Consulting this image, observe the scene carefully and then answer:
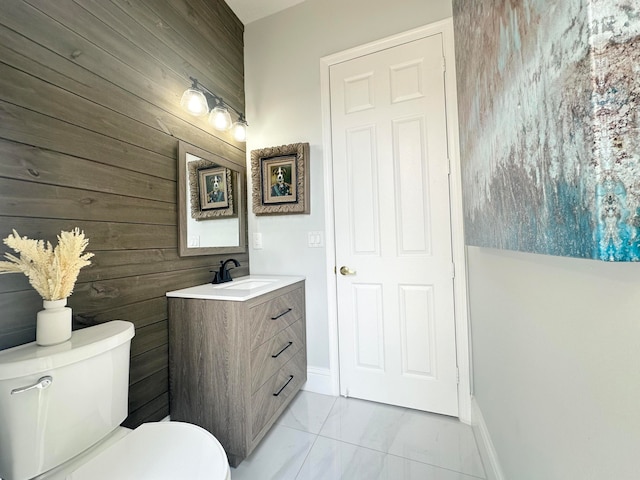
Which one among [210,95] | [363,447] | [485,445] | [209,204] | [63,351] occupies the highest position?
[210,95]

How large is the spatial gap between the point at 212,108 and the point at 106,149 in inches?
32.7

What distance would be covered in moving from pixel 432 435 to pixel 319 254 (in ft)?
4.13

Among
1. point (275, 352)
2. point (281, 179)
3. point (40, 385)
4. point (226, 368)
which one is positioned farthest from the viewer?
point (281, 179)

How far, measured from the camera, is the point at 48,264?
0.84 m

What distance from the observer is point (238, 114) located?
81.6 inches

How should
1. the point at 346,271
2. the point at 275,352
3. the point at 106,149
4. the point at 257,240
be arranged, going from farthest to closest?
the point at 257,240
the point at 346,271
the point at 275,352
the point at 106,149

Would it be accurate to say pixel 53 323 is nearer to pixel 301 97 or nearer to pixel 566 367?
pixel 566 367

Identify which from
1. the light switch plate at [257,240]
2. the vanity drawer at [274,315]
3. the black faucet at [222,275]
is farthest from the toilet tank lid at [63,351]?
the light switch plate at [257,240]

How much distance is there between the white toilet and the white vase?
0.09 feet

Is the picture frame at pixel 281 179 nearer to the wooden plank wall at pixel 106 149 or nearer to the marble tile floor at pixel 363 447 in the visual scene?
the wooden plank wall at pixel 106 149

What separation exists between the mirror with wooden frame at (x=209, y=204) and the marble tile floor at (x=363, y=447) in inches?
46.3

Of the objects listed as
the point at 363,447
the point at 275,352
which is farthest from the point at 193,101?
the point at 363,447


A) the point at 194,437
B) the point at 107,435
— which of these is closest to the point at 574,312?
the point at 194,437

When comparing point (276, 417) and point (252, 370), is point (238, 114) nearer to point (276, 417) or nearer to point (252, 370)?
point (252, 370)
